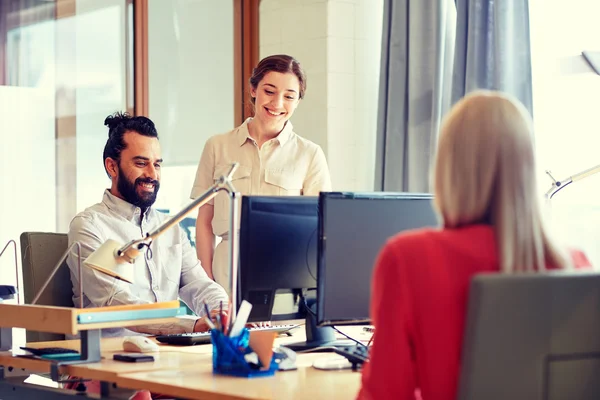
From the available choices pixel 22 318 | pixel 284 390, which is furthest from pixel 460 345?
pixel 22 318

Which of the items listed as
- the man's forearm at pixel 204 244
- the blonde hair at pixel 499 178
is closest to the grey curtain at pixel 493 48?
the man's forearm at pixel 204 244

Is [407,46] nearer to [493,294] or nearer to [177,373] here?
[177,373]

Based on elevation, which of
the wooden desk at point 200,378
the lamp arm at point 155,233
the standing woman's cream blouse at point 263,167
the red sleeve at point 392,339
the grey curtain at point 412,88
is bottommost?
the wooden desk at point 200,378

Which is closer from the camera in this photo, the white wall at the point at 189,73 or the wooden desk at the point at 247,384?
the wooden desk at the point at 247,384

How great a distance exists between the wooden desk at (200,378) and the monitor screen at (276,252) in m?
0.16

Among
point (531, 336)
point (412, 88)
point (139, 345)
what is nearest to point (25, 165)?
point (412, 88)

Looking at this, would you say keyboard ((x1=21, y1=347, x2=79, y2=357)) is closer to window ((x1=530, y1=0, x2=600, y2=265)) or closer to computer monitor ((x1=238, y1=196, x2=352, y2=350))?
computer monitor ((x1=238, y1=196, x2=352, y2=350))

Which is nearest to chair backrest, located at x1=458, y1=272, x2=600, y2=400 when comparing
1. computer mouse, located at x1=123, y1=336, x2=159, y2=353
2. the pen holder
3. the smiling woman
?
the pen holder

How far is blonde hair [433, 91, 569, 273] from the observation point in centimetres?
139

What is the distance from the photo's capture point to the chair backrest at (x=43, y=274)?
2.72m

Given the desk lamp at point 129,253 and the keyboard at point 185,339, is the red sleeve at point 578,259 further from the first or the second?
the keyboard at point 185,339

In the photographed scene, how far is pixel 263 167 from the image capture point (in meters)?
3.41

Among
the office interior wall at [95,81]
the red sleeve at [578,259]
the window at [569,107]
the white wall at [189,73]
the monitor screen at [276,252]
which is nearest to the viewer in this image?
the red sleeve at [578,259]

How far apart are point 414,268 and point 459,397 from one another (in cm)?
20
